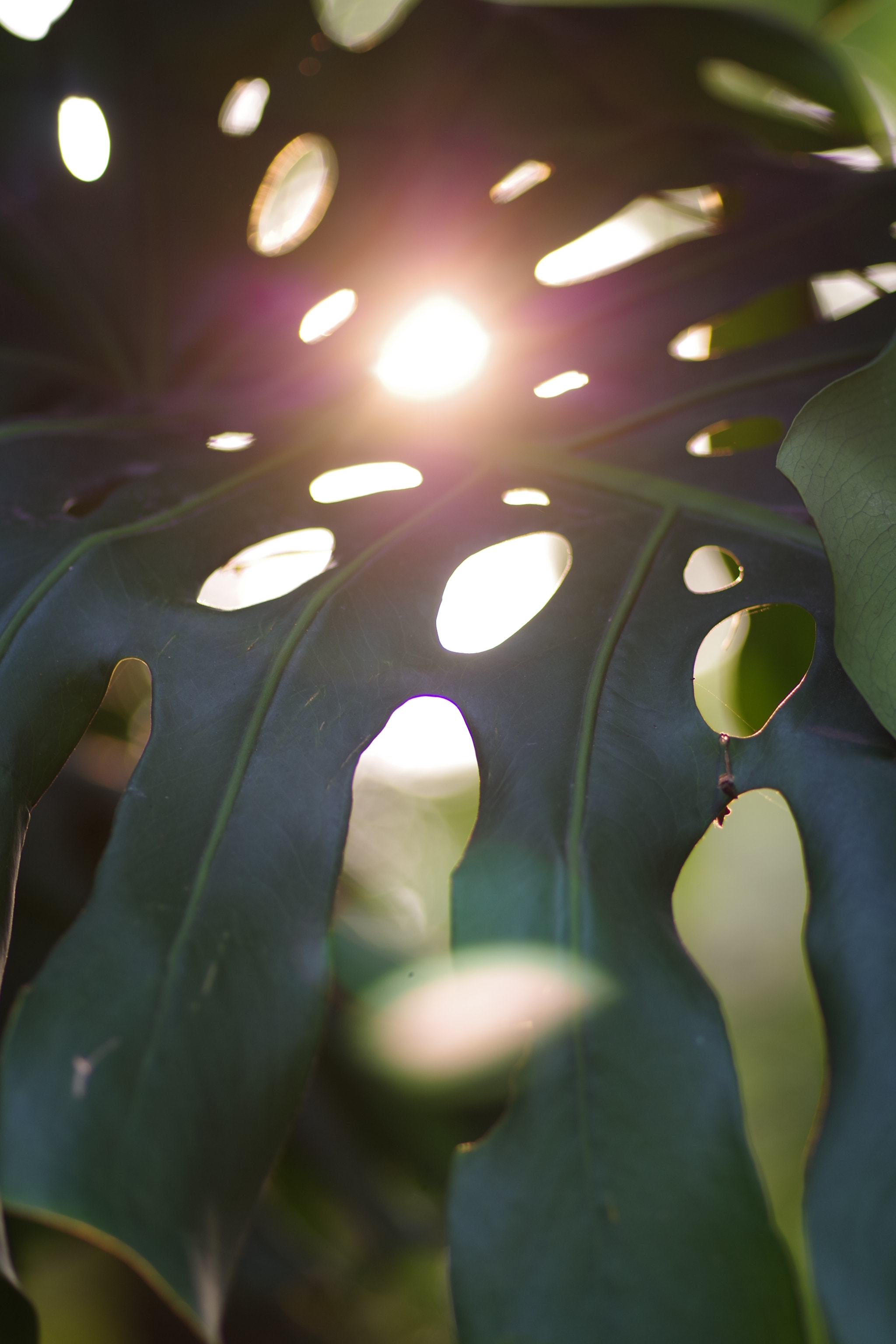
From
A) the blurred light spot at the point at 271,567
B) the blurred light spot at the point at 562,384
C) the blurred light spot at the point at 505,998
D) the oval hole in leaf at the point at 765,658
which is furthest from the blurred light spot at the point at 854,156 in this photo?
the blurred light spot at the point at 505,998

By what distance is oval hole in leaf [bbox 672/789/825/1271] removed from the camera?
7.60ft

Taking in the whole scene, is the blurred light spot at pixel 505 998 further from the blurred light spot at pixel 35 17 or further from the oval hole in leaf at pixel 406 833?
the blurred light spot at pixel 35 17

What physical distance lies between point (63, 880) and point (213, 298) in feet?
2.26

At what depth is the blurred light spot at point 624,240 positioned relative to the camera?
36.0 inches

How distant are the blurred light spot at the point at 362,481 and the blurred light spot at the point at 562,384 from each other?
164 millimetres

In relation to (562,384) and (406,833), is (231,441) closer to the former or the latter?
(562,384)

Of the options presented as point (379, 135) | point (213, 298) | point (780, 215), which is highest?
point (379, 135)

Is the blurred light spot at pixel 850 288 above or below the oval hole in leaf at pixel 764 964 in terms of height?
above

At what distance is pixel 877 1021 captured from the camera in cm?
39

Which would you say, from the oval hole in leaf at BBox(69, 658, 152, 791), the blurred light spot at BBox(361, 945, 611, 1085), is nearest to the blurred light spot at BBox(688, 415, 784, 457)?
the blurred light spot at BBox(361, 945, 611, 1085)

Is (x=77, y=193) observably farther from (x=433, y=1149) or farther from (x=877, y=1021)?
→ (x=433, y=1149)

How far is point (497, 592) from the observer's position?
2.35ft

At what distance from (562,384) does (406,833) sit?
7.96ft

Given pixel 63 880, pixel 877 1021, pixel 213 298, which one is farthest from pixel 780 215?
pixel 63 880
